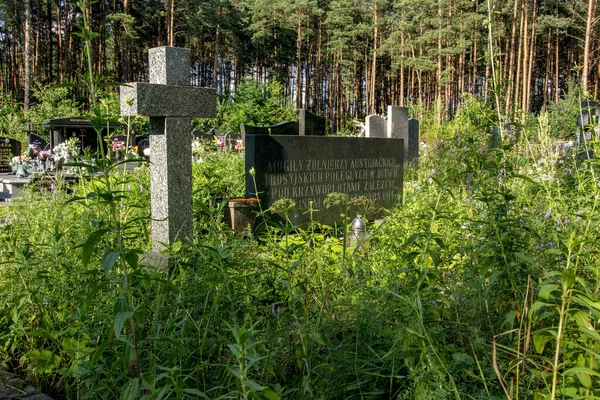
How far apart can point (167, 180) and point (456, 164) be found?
248cm

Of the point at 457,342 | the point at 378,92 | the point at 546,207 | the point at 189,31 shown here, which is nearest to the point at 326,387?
the point at 457,342

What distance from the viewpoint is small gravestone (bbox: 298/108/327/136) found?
25.6 ft

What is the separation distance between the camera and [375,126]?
386 inches

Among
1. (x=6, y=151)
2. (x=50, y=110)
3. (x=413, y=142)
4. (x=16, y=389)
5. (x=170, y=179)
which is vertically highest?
(x=50, y=110)

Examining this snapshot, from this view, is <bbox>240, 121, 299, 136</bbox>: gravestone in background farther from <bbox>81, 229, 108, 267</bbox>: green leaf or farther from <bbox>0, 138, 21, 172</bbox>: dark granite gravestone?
<bbox>0, 138, 21, 172</bbox>: dark granite gravestone

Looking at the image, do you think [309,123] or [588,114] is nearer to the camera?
[588,114]

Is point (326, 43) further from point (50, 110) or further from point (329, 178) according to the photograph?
point (329, 178)

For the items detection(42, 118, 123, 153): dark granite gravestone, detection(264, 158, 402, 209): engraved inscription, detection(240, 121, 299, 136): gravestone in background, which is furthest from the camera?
detection(42, 118, 123, 153): dark granite gravestone

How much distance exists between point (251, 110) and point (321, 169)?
1967 centimetres

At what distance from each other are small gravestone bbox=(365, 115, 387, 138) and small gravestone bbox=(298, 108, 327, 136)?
1.71 metres

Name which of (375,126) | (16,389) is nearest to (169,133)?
(16,389)

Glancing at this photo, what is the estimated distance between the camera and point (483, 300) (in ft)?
7.49

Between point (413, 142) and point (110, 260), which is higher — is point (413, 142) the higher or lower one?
the higher one

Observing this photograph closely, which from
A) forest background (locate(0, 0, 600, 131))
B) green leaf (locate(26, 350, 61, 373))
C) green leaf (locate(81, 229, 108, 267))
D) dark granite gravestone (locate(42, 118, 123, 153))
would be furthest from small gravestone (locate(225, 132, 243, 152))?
forest background (locate(0, 0, 600, 131))
